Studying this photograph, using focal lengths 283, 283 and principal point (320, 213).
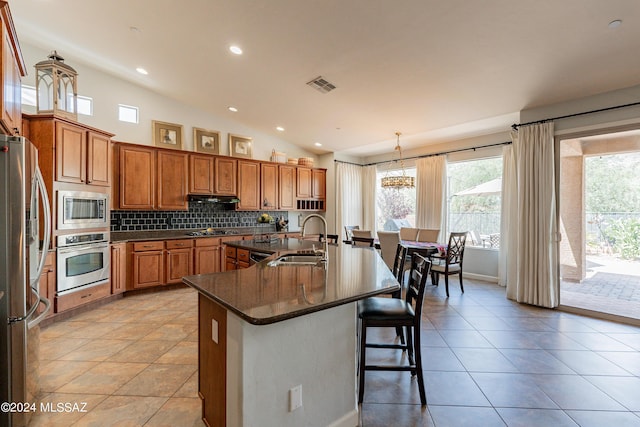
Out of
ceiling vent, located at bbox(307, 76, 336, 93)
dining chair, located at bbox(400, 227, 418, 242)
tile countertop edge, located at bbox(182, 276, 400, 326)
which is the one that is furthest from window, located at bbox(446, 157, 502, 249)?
tile countertop edge, located at bbox(182, 276, 400, 326)

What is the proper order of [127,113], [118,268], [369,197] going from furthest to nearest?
1. [369,197]
2. [127,113]
3. [118,268]

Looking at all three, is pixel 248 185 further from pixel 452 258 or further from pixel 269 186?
pixel 452 258

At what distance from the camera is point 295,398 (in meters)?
1.39

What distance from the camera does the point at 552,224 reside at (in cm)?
386

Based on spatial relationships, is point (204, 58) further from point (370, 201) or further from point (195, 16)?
point (370, 201)

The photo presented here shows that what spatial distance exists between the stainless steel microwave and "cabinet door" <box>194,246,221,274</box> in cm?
146

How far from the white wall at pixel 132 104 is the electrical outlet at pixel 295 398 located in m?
5.15

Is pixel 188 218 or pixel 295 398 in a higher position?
pixel 188 218

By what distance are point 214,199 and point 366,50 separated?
12.4 feet

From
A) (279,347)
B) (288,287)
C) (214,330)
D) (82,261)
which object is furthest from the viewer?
(82,261)

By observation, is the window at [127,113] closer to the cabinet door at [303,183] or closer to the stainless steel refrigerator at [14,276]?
the cabinet door at [303,183]

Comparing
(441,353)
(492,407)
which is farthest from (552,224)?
(492,407)

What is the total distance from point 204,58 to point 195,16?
2.74 ft

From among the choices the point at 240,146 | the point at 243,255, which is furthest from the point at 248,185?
the point at 243,255
